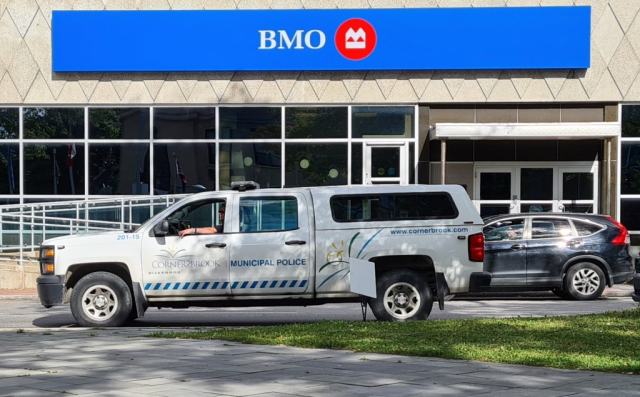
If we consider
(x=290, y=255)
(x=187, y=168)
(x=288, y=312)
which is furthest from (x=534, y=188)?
(x=290, y=255)

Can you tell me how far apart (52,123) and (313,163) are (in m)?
6.63

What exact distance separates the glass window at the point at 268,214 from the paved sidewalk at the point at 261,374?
11.2ft

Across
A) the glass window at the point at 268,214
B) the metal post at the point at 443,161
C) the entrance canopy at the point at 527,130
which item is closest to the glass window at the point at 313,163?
the metal post at the point at 443,161

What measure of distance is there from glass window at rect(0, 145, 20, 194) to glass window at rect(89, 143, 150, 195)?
187 centimetres

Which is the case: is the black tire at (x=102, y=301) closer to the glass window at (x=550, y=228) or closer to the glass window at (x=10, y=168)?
the glass window at (x=550, y=228)

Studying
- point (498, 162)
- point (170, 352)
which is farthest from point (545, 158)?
point (170, 352)

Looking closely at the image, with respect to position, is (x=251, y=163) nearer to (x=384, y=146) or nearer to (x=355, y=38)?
(x=384, y=146)

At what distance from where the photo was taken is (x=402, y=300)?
14.0 m

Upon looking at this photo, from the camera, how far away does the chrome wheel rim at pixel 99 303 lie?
1420 cm

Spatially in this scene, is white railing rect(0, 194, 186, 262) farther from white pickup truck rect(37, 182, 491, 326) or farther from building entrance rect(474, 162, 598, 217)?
white pickup truck rect(37, 182, 491, 326)

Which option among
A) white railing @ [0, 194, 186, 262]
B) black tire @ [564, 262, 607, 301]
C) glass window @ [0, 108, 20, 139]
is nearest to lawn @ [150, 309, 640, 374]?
black tire @ [564, 262, 607, 301]

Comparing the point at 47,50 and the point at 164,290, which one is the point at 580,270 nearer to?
the point at 164,290

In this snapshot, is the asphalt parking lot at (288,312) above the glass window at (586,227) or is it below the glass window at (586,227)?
below

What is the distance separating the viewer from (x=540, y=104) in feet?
83.7
